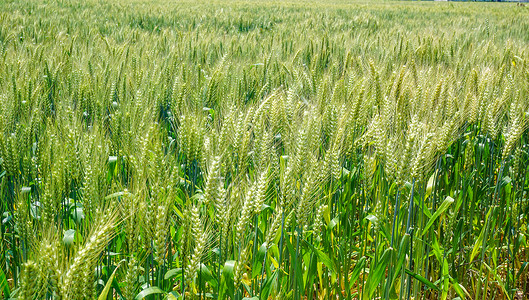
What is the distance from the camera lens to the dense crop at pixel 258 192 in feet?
3.94

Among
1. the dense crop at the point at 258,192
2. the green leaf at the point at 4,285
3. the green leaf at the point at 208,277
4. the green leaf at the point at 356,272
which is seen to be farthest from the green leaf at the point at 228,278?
the green leaf at the point at 4,285

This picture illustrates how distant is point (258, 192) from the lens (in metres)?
1.19

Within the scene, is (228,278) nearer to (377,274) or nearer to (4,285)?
(377,274)

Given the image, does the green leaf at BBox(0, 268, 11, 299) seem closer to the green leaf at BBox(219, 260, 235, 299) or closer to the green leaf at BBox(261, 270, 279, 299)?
the green leaf at BBox(219, 260, 235, 299)

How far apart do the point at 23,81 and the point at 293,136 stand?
1871 millimetres

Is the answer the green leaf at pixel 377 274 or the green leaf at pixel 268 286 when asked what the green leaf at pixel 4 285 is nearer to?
the green leaf at pixel 268 286

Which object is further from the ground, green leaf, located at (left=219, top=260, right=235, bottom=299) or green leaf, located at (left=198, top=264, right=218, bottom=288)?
green leaf, located at (left=219, top=260, right=235, bottom=299)

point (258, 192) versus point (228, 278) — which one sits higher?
point (258, 192)

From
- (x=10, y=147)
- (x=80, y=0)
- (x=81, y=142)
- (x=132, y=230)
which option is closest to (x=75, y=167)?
(x=81, y=142)

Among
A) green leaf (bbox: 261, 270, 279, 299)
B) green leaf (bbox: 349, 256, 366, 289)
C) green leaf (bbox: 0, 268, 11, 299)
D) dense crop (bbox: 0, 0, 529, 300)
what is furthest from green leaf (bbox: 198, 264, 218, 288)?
green leaf (bbox: 0, 268, 11, 299)

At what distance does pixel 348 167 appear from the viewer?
95.9 inches

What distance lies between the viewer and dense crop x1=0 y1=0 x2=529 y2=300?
1201 millimetres

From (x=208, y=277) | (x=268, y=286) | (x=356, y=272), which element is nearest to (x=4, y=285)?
(x=208, y=277)

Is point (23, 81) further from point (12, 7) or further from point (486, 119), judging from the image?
point (12, 7)
